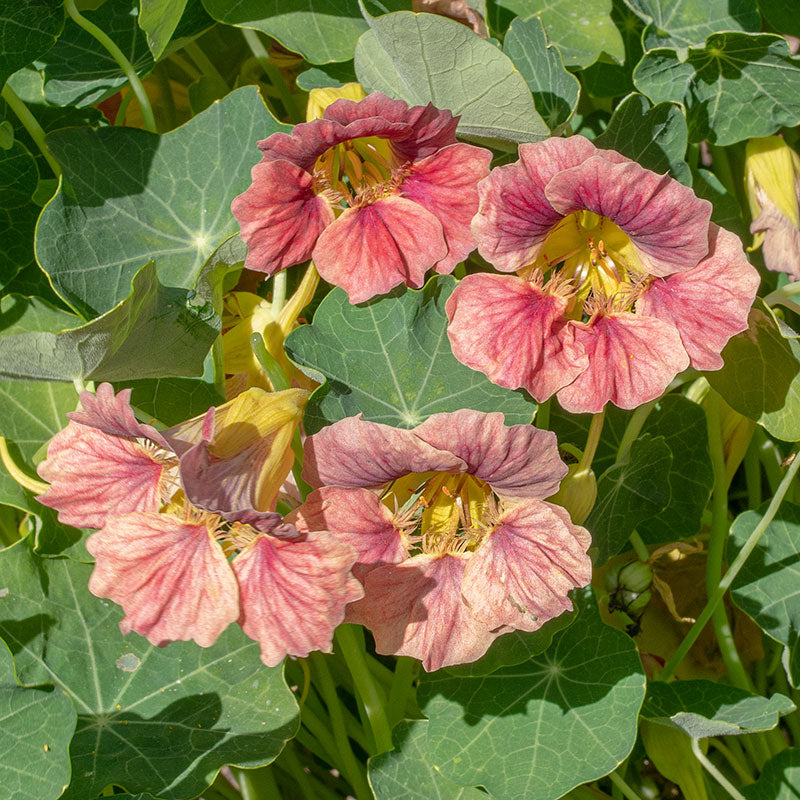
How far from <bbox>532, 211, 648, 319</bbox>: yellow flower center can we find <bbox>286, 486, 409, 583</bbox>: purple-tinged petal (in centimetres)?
24

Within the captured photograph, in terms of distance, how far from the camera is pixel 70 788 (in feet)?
2.80

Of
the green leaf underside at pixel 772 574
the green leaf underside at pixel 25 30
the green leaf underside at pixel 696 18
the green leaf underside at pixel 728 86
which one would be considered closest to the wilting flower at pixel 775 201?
the green leaf underside at pixel 728 86

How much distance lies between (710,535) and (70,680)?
26.6 inches

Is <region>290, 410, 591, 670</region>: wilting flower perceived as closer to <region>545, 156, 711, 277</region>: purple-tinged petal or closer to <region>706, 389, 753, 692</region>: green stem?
<region>545, 156, 711, 277</region>: purple-tinged petal

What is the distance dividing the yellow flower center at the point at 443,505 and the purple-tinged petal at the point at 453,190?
181 mm

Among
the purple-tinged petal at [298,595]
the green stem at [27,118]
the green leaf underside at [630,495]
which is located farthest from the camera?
the green stem at [27,118]

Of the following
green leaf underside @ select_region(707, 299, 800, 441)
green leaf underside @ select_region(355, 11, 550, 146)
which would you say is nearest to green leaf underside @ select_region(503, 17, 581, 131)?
green leaf underside @ select_region(355, 11, 550, 146)

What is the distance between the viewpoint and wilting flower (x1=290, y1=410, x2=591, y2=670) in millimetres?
670

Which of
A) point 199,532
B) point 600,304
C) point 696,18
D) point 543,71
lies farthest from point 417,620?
point 696,18

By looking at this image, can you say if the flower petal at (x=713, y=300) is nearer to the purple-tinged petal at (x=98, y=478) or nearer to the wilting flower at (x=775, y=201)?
the wilting flower at (x=775, y=201)

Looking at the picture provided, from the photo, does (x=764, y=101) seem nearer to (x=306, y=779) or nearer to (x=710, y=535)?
(x=710, y=535)

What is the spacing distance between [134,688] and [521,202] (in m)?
0.60

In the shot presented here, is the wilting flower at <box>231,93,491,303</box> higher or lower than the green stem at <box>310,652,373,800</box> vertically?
higher

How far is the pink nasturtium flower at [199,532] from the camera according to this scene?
65cm
